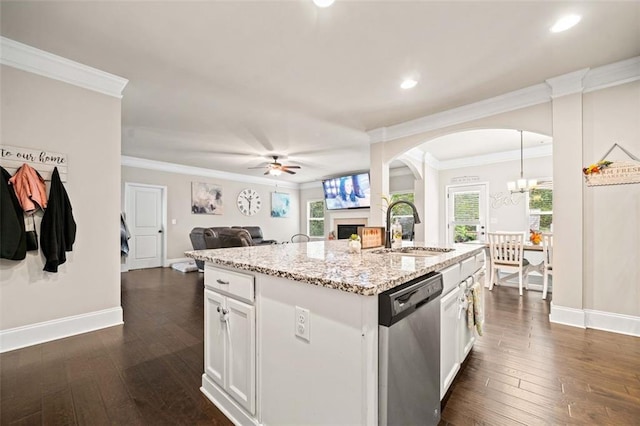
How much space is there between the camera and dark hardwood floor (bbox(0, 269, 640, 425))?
5.07 ft

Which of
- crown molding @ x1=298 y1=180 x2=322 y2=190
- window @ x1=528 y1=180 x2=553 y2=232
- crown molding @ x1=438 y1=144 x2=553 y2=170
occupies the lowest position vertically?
window @ x1=528 y1=180 x2=553 y2=232

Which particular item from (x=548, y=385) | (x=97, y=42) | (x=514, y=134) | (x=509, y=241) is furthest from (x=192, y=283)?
(x=514, y=134)

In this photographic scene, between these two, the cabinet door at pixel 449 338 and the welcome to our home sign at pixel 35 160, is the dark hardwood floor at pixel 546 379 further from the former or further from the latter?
the welcome to our home sign at pixel 35 160

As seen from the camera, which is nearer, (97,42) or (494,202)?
(97,42)

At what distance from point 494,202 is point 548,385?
190 inches

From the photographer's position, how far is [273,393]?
129cm

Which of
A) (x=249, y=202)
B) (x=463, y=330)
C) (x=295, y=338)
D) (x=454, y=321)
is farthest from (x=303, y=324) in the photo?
(x=249, y=202)

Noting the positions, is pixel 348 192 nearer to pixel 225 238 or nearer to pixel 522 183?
pixel 522 183

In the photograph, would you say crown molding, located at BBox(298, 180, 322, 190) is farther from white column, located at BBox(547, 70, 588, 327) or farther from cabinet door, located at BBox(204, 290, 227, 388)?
cabinet door, located at BBox(204, 290, 227, 388)

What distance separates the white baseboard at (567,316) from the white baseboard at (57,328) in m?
4.60

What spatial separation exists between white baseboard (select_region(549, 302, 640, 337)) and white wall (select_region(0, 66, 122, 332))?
465 cm

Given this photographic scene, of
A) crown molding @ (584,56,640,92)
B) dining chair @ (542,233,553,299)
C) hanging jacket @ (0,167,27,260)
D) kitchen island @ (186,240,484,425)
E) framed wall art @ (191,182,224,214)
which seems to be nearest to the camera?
kitchen island @ (186,240,484,425)

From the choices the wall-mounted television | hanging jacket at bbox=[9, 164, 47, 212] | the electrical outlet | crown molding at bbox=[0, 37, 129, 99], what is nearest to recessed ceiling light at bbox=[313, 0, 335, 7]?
the electrical outlet

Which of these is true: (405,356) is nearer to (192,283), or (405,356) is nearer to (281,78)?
(281,78)
